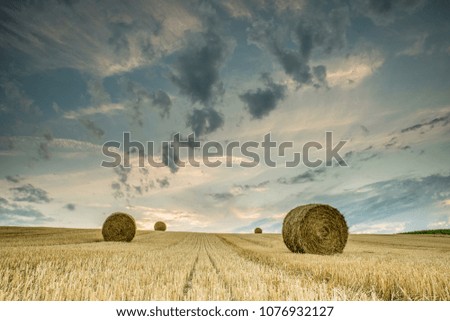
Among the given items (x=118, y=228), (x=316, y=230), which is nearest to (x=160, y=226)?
(x=118, y=228)

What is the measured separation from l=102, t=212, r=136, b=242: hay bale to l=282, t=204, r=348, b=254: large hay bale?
10.3 m

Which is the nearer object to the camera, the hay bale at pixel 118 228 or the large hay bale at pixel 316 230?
the large hay bale at pixel 316 230

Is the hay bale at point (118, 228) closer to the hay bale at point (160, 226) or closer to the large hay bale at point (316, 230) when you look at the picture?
the large hay bale at point (316, 230)

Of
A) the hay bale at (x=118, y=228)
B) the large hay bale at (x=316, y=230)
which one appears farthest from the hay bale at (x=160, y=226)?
the large hay bale at (x=316, y=230)

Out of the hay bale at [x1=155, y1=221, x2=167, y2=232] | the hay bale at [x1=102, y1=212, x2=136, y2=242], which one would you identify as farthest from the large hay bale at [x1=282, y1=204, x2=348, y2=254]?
the hay bale at [x1=155, y1=221, x2=167, y2=232]

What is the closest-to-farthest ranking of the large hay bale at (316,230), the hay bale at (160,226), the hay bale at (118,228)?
the large hay bale at (316,230) → the hay bale at (118,228) → the hay bale at (160,226)

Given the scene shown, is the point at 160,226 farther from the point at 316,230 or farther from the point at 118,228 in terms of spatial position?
the point at 316,230

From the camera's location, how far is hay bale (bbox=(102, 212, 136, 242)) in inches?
850

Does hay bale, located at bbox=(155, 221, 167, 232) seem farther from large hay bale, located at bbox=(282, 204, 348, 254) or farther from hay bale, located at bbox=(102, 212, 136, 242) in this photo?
large hay bale, located at bbox=(282, 204, 348, 254)

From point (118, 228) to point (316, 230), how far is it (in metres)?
12.1

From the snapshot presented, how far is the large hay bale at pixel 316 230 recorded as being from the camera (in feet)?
47.7

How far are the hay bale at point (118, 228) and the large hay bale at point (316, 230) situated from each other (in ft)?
33.8

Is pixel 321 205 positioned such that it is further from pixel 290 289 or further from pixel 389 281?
pixel 290 289
